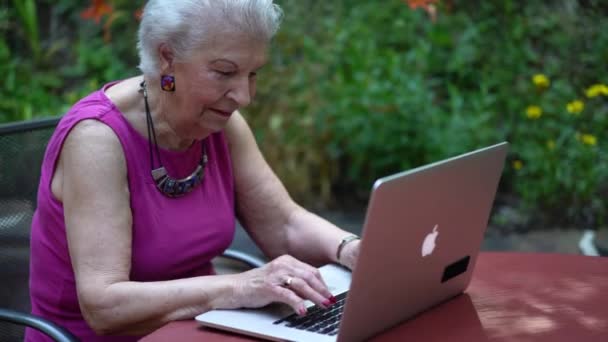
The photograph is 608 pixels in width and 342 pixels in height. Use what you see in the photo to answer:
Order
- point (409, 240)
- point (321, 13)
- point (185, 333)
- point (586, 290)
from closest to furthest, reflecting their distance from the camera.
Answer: point (409, 240) → point (185, 333) → point (586, 290) → point (321, 13)

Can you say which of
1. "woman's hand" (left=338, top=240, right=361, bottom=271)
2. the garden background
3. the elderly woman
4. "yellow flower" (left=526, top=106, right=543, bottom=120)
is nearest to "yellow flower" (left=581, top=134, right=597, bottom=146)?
the garden background

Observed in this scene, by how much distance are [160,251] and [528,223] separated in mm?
3137

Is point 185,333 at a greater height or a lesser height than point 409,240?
lesser

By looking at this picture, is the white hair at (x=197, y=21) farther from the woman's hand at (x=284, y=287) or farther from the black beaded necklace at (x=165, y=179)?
the woman's hand at (x=284, y=287)

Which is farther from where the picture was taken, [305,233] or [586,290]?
[305,233]


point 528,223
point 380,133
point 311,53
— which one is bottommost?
point 528,223

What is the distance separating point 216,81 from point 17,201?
2.17ft

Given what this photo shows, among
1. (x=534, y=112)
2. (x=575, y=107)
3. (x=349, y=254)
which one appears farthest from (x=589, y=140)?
(x=349, y=254)

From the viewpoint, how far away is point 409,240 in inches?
67.8

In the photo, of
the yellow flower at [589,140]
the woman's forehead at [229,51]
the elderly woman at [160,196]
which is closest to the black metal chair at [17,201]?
the elderly woman at [160,196]

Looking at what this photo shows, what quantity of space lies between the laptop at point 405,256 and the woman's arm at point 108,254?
86 millimetres

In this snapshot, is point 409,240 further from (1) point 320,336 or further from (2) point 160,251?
(2) point 160,251

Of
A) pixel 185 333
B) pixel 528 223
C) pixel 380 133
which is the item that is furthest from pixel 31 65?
pixel 185 333

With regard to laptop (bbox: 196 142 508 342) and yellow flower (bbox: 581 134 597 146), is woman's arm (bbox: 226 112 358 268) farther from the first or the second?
yellow flower (bbox: 581 134 597 146)
